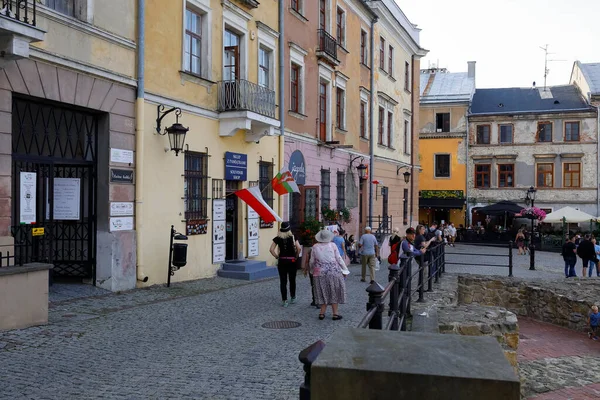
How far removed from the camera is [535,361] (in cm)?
1204

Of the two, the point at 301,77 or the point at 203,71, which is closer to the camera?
the point at 203,71

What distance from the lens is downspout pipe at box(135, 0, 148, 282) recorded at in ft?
40.3

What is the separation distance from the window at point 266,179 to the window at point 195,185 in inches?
118

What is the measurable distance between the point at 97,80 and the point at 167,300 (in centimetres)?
450

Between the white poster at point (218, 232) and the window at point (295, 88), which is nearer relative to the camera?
the white poster at point (218, 232)

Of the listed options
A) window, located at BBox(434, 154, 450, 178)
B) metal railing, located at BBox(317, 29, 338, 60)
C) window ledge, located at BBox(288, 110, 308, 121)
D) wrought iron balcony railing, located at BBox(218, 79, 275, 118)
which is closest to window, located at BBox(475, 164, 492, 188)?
window, located at BBox(434, 154, 450, 178)

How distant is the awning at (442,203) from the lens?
153ft

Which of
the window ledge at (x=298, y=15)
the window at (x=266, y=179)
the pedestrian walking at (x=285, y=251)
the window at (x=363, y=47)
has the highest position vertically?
the window at (x=363, y=47)

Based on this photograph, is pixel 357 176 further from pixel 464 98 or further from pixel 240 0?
pixel 464 98

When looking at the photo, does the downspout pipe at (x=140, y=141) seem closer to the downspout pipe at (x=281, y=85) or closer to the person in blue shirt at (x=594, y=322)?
the downspout pipe at (x=281, y=85)

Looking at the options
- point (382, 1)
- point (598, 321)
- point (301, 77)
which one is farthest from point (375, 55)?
point (598, 321)

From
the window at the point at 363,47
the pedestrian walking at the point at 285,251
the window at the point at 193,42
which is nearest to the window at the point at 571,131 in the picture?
the window at the point at 363,47

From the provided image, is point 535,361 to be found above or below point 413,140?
below

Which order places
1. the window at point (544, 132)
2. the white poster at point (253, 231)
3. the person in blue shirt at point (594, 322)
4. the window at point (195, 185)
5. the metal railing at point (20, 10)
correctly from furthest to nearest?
the window at point (544, 132) < the white poster at point (253, 231) < the window at point (195, 185) < the person in blue shirt at point (594, 322) < the metal railing at point (20, 10)
